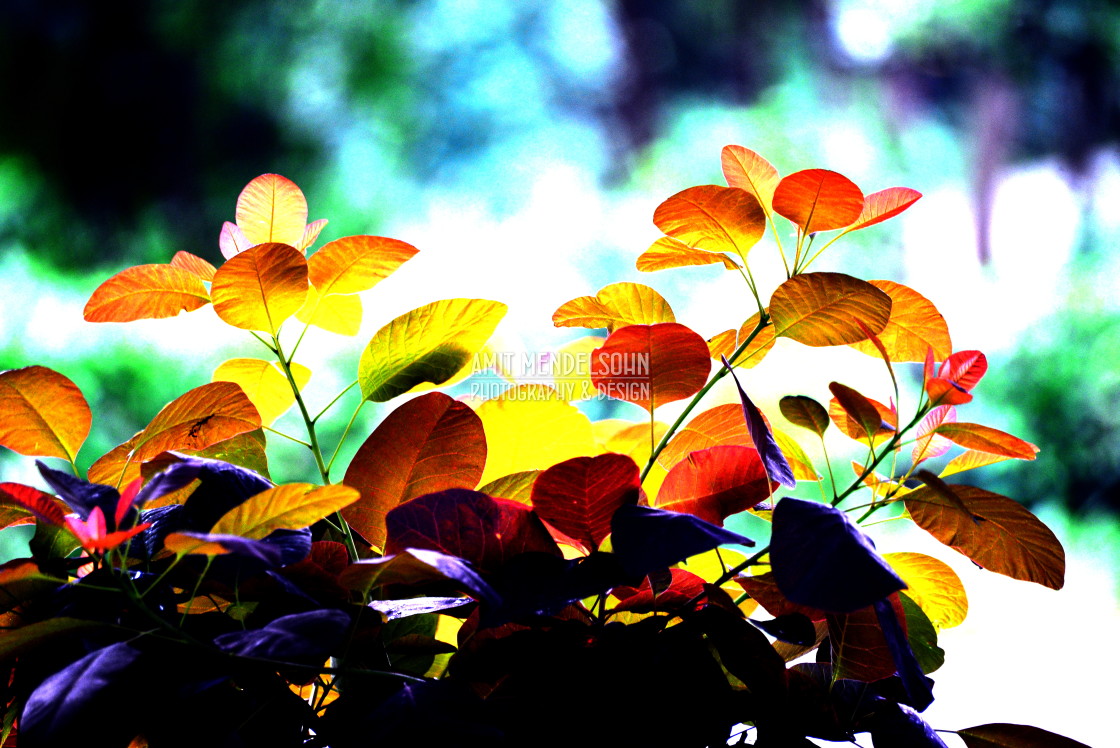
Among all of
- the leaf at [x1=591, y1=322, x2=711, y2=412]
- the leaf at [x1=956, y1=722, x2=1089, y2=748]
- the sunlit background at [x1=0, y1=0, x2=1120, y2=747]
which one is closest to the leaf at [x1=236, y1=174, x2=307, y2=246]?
the leaf at [x1=591, y1=322, x2=711, y2=412]

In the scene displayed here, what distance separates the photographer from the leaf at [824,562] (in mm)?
141

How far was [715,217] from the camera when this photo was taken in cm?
22

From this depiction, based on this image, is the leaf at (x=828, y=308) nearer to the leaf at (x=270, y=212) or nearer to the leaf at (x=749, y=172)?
the leaf at (x=749, y=172)

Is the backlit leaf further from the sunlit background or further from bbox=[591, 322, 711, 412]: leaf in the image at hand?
the sunlit background

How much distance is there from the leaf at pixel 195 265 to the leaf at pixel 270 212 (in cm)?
2

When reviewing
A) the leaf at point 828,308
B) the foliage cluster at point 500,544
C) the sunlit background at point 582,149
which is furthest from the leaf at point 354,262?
the sunlit background at point 582,149

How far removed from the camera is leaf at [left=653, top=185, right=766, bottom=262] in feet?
0.71

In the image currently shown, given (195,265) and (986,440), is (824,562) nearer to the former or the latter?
(986,440)

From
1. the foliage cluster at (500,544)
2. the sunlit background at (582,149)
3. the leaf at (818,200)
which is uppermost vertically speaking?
the sunlit background at (582,149)

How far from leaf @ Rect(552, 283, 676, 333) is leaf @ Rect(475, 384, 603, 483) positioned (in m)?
0.02

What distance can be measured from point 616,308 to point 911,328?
0.08 m

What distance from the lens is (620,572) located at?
0.17 m

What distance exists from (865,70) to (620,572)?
356 centimetres

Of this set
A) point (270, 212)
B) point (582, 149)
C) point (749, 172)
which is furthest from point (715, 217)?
point (582, 149)
